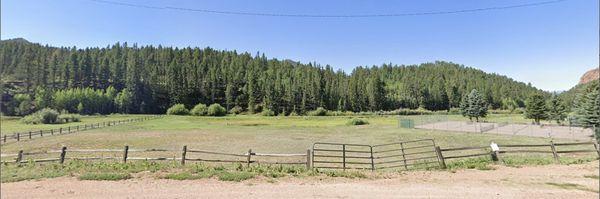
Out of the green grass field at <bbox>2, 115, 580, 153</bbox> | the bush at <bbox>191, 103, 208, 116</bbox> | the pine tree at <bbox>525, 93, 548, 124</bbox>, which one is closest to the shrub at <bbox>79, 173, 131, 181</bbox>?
the green grass field at <bbox>2, 115, 580, 153</bbox>

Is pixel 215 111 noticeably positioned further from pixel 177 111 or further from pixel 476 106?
pixel 476 106

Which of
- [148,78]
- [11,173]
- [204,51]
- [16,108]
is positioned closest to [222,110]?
[148,78]

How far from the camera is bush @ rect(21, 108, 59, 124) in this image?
63625mm

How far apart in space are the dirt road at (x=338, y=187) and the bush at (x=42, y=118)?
213 ft

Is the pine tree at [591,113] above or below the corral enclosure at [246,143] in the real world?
above

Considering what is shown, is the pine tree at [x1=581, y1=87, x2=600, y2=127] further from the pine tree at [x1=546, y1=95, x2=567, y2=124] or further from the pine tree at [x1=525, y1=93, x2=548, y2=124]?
the pine tree at [x1=546, y1=95, x2=567, y2=124]

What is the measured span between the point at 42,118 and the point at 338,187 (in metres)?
72.4

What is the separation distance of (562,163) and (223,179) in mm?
16010

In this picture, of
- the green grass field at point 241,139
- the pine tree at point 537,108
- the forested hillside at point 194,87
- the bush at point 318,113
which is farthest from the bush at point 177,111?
the pine tree at point 537,108

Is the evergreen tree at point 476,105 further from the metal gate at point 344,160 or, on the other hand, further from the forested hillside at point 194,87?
the metal gate at point 344,160

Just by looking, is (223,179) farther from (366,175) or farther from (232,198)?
(366,175)

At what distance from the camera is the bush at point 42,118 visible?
63.6 metres

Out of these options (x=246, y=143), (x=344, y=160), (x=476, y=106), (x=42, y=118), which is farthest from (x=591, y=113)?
(x=42, y=118)

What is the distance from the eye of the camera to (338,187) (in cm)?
1158
